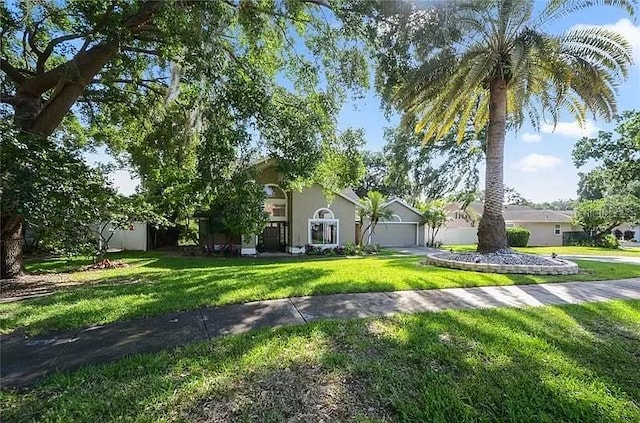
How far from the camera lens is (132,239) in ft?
76.6

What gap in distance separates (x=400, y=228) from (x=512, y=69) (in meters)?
20.9

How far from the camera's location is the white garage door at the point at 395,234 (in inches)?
1134

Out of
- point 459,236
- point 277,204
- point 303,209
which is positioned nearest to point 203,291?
point 303,209

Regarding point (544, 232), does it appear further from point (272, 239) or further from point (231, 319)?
point (231, 319)

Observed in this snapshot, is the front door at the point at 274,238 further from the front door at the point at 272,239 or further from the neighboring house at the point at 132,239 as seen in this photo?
the neighboring house at the point at 132,239

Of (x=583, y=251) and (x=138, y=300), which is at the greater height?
(x=138, y=300)

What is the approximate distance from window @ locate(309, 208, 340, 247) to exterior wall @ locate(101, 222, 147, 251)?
11.4m

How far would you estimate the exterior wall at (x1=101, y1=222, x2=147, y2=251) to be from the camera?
75.5ft

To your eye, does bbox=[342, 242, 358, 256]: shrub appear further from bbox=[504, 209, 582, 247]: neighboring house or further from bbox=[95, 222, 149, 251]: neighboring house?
bbox=[504, 209, 582, 247]: neighboring house

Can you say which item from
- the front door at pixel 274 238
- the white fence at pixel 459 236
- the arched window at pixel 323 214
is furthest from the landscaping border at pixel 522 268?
the white fence at pixel 459 236

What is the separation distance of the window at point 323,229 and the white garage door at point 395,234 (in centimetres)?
A: 688

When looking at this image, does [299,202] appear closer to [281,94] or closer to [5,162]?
[281,94]

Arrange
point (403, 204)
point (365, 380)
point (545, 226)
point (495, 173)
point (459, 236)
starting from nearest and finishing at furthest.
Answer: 1. point (365, 380)
2. point (495, 173)
3. point (403, 204)
4. point (459, 236)
5. point (545, 226)

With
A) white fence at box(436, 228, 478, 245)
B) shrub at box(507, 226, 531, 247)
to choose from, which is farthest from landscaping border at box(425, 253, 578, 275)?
white fence at box(436, 228, 478, 245)
